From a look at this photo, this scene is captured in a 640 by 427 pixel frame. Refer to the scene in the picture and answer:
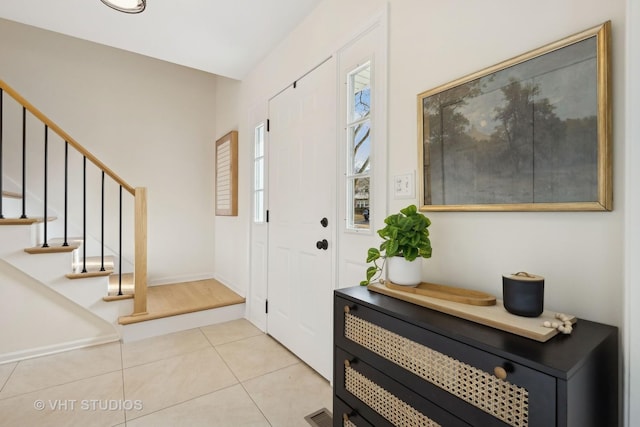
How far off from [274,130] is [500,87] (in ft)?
6.37

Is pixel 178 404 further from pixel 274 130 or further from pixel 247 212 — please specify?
pixel 274 130

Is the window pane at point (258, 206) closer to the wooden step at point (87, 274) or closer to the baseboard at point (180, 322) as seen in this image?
the baseboard at point (180, 322)

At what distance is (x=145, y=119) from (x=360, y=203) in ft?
11.0

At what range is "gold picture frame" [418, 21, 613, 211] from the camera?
88 cm

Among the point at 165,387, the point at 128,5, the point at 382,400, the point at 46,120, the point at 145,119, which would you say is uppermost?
the point at 128,5

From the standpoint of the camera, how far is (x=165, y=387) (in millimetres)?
1980

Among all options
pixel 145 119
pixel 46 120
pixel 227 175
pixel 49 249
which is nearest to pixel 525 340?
pixel 49 249

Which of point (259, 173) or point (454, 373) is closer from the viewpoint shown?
point (454, 373)

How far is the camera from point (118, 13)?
2236mm

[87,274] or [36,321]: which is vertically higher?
[87,274]

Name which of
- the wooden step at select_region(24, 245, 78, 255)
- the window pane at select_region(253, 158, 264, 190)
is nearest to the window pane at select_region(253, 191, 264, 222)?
the window pane at select_region(253, 158, 264, 190)

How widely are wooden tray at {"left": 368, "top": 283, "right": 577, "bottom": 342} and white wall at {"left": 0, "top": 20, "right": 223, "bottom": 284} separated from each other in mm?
3638

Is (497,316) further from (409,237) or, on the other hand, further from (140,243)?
(140,243)

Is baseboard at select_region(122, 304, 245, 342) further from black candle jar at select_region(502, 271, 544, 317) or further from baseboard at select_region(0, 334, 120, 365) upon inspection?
black candle jar at select_region(502, 271, 544, 317)
